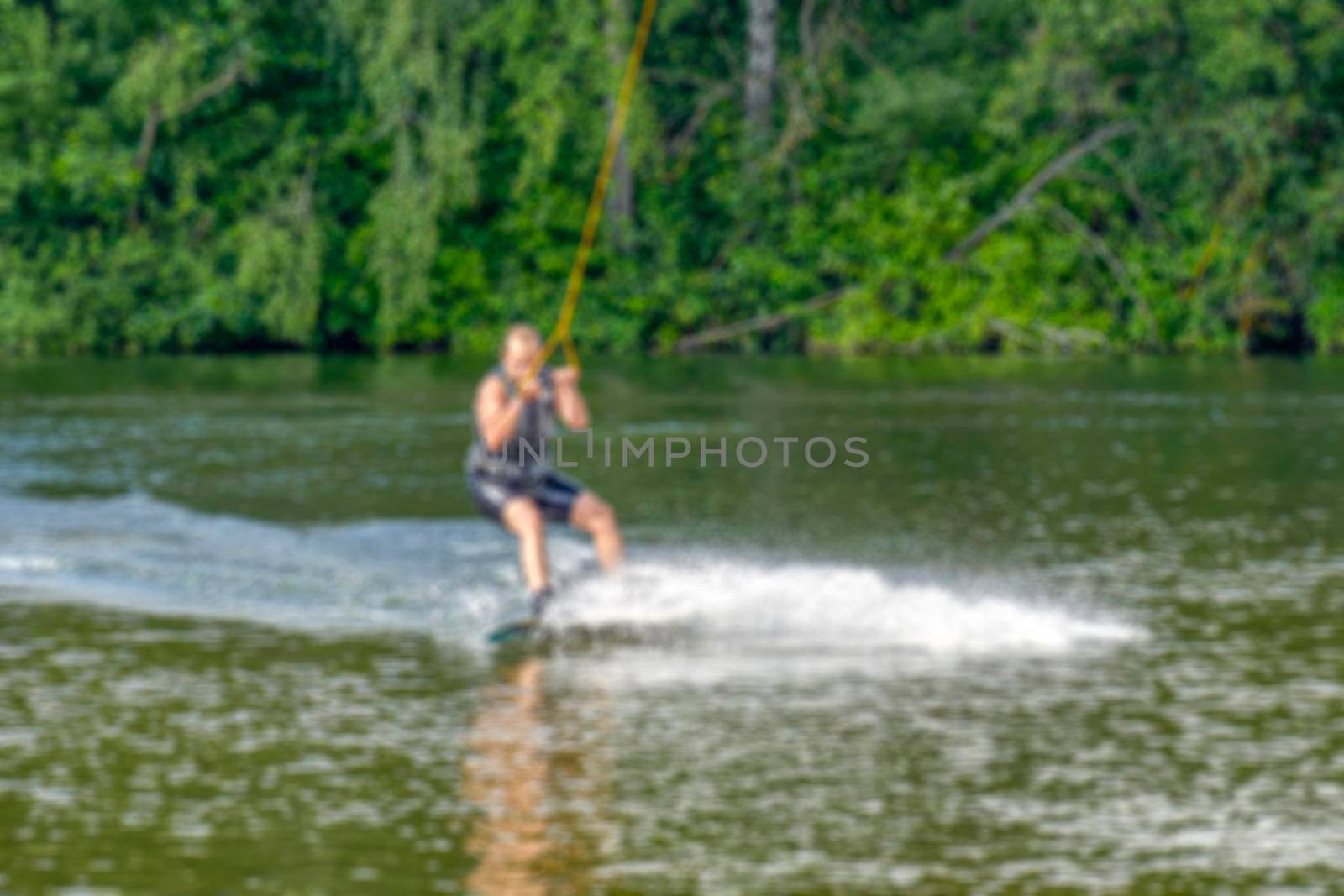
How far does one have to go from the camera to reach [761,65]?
39.7 m

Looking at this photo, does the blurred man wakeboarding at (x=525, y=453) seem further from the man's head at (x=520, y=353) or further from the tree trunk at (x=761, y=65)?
the tree trunk at (x=761, y=65)

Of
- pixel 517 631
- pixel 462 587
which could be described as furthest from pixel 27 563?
pixel 517 631

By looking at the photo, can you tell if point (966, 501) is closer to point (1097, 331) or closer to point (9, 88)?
point (1097, 331)

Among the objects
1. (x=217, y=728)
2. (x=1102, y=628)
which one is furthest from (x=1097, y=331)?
(x=217, y=728)

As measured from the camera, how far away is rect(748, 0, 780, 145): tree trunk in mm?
39312

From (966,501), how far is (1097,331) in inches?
808

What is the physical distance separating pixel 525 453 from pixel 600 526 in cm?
51

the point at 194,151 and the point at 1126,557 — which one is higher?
the point at 194,151

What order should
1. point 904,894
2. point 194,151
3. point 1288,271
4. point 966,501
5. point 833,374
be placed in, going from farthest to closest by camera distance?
point 194,151 → point 1288,271 → point 833,374 → point 966,501 → point 904,894

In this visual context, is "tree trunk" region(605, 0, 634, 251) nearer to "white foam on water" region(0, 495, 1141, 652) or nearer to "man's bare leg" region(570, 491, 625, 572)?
"white foam on water" region(0, 495, 1141, 652)

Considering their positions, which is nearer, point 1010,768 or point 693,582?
point 1010,768

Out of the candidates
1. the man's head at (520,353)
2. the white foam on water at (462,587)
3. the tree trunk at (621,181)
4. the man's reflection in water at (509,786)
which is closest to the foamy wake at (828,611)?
the white foam on water at (462,587)

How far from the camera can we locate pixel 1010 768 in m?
8.13

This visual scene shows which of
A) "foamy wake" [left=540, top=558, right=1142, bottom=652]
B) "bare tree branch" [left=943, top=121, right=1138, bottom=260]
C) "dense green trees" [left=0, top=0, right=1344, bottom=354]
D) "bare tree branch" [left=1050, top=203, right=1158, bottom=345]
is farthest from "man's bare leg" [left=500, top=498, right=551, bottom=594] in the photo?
"bare tree branch" [left=943, top=121, right=1138, bottom=260]
